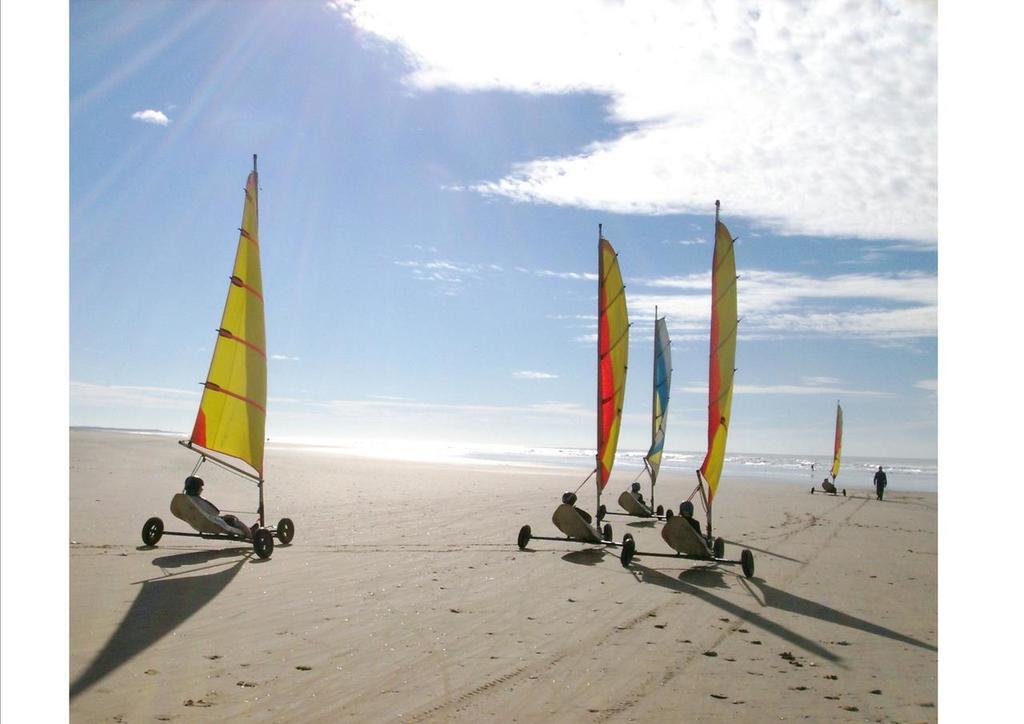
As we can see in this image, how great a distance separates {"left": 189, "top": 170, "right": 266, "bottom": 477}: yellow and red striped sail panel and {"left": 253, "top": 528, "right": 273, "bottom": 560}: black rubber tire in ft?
3.38

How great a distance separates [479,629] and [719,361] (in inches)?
171

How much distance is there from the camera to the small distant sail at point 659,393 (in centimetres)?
1459

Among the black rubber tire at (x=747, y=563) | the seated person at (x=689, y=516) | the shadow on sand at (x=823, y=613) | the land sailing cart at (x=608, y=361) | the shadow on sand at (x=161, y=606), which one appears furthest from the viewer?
the land sailing cart at (x=608, y=361)

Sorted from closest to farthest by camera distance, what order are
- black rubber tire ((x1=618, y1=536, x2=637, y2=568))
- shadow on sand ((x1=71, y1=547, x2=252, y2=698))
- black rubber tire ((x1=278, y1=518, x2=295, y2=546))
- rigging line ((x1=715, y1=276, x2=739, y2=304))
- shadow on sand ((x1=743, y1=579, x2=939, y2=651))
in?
1. shadow on sand ((x1=71, y1=547, x2=252, y2=698))
2. shadow on sand ((x1=743, y1=579, x2=939, y2=651))
3. black rubber tire ((x1=618, y1=536, x2=637, y2=568))
4. rigging line ((x1=715, y1=276, x2=739, y2=304))
5. black rubber tire ((x1=278, y1=518, x2=295, y2=546))

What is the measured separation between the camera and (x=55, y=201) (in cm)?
367

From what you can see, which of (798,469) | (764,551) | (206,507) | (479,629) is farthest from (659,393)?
(798,469)

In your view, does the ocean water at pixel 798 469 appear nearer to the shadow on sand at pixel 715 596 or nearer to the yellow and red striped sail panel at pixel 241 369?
the shadow on sand at pixel 715 596

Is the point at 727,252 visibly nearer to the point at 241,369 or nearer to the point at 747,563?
the point at 747,563

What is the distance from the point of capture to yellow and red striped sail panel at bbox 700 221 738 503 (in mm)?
8156

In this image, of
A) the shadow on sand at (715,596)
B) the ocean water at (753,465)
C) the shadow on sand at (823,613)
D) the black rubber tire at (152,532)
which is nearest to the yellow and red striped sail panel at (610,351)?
the shadow on sand at (715,596)

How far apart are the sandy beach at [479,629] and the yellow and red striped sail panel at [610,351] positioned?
1.52 m

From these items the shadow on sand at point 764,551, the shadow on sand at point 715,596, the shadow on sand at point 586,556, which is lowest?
the shadow on sand at point 764,551

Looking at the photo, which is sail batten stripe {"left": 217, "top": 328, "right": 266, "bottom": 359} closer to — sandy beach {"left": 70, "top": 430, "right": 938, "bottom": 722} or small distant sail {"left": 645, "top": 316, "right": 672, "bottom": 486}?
sandy beach {"left": 70, "top": 430, "right": 938, "bottom": 722}

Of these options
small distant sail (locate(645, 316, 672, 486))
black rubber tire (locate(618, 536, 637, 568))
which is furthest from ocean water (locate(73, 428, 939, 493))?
black rubber tire (locate(618, 536, 637, 568))
